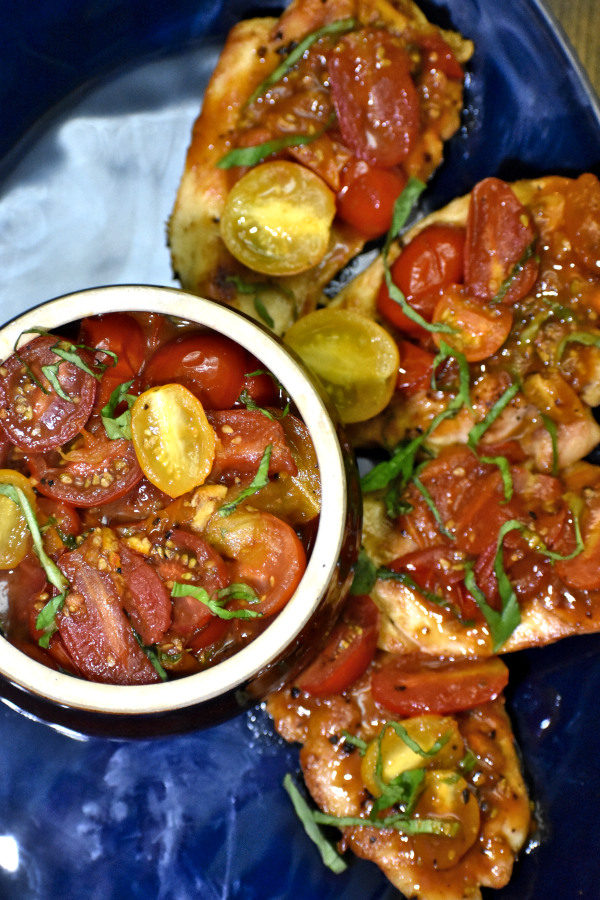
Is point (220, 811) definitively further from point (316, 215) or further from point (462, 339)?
point (316, 215)

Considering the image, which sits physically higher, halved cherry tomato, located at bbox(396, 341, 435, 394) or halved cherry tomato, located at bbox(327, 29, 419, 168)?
halved cherry tomato, located at bbox(327, 29, 419, 168)

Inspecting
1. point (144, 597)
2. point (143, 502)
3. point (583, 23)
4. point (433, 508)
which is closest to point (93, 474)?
point (143, 502)

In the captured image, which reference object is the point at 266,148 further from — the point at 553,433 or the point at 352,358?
the point at 553,433

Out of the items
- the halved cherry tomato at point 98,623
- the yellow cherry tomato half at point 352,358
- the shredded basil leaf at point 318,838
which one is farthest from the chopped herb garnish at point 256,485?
the shredded basil leaf at point 318,838

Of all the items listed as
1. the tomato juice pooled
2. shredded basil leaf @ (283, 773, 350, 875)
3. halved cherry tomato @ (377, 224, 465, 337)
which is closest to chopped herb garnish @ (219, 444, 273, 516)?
the tomato juice pooled

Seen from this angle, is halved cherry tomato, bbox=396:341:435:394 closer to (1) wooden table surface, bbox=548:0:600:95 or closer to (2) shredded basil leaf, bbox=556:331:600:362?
(2) shredded basil leaf, bbox=556:331:600:362
